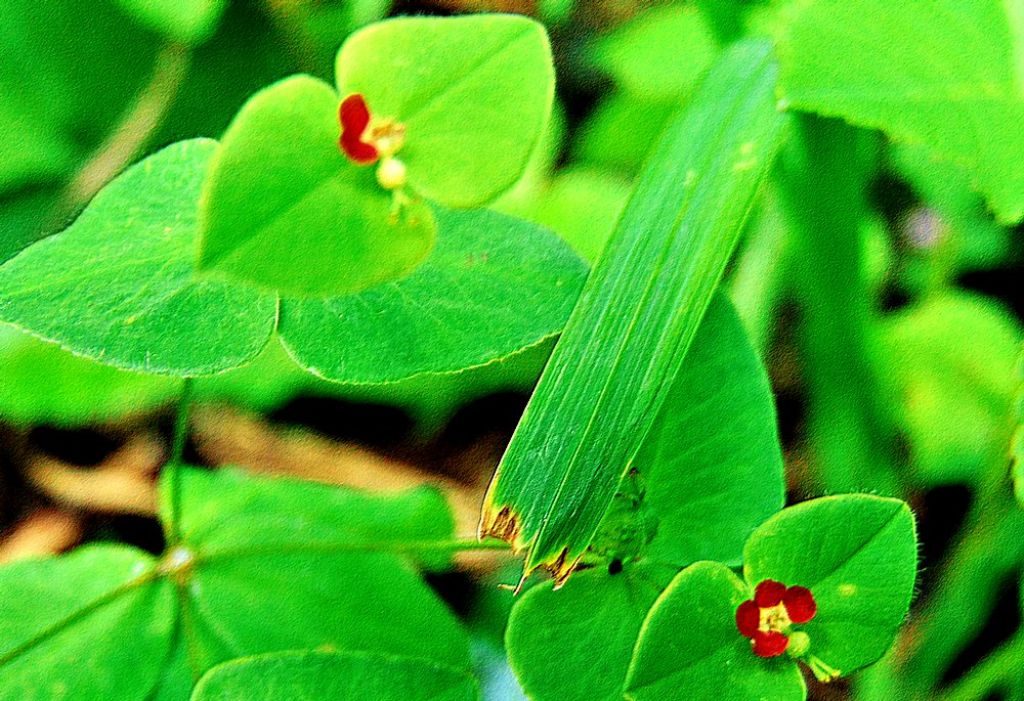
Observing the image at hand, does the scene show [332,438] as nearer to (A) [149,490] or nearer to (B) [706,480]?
(A) [149,490]

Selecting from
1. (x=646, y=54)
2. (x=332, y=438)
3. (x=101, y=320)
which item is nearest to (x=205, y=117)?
(x=332, y=438)

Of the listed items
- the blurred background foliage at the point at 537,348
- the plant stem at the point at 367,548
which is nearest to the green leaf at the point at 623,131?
the blurred background foliage at the point at 537,348

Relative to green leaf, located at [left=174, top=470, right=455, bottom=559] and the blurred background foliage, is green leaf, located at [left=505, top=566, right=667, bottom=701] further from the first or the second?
the blurred background foliage

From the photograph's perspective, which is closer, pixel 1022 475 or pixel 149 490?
pixel 1022 475

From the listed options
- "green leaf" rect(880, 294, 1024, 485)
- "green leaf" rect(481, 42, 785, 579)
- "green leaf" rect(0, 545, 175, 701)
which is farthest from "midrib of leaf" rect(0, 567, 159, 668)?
"green leaf" rect(880, 294, 1024, 485)

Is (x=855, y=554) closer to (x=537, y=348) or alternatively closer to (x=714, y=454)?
(x=714, y=454)
